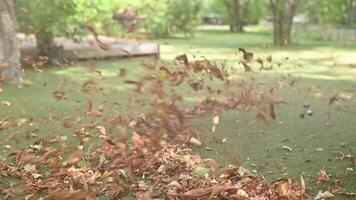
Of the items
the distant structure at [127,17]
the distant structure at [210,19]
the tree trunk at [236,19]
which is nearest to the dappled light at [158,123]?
the distant structure at [127,17]

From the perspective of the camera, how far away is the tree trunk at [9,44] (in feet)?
23.9

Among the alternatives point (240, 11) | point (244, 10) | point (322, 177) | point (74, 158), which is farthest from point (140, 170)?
point (244, 10)

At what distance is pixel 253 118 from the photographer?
561 cm

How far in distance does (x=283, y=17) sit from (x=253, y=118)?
926cm

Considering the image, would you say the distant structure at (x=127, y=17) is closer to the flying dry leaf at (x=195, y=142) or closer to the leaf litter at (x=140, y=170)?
the leaf litter at (x=140, y=170)

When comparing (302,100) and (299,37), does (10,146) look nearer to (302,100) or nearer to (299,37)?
(302,100)

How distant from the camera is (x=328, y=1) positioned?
15.8m

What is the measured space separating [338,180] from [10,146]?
2690mm

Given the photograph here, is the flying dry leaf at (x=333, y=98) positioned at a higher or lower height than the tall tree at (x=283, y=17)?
lower

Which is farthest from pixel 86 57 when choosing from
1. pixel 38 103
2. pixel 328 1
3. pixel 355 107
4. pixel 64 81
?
pixel 328 1

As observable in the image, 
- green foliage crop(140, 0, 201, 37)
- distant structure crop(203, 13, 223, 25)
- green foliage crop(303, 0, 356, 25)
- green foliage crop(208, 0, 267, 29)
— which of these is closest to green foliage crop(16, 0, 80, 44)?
green foliage crop(140, 0, 201, 37)

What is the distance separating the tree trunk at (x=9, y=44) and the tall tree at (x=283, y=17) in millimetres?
8256

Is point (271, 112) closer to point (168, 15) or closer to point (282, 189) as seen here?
point (282, 189)

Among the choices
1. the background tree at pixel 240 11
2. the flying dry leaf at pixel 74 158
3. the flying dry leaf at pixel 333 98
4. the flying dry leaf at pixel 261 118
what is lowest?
the flying dry leaf at pixel 333 98
